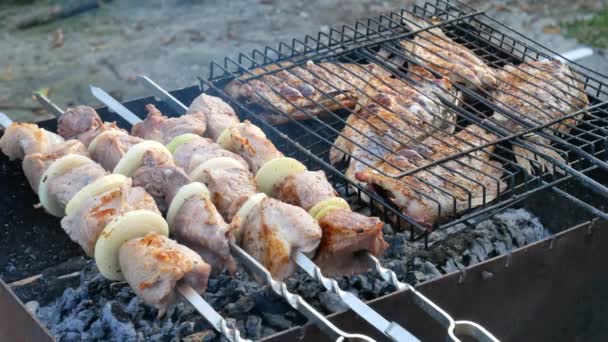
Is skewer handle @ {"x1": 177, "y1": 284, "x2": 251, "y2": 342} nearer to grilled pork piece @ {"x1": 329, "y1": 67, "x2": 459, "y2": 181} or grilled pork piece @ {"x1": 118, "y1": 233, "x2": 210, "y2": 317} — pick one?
grilled pork piece @ {"x1": 118, "y1": 233, "x2": 210, "y2": 317}

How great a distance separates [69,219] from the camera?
3.00m

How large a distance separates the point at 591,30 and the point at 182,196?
7111mm

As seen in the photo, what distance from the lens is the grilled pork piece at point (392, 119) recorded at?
3.57 metres

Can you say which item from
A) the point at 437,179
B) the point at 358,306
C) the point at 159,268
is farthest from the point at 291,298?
the point at 437,179

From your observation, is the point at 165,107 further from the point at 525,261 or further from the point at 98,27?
the point at 98,27

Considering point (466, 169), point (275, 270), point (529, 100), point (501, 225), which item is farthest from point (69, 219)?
point (529, 100)

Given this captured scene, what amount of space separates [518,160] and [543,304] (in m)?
0.67

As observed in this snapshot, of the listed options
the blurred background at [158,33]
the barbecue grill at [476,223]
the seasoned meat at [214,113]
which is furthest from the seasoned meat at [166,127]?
the blurred background at [158,33]

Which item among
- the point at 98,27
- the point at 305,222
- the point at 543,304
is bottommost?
the point at 98,27

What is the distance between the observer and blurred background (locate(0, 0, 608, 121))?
7.52 m

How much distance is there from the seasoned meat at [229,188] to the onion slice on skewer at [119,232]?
0.31m

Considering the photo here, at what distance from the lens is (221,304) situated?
306cm

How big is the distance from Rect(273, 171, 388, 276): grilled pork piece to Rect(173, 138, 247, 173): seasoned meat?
31 cm

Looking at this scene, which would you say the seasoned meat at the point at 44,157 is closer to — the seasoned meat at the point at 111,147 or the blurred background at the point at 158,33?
the seasoned meat at the point at 111,147
